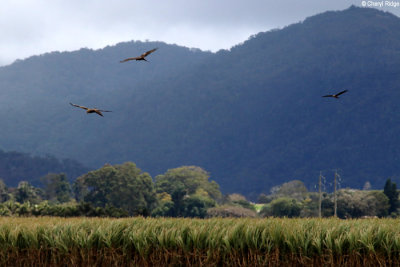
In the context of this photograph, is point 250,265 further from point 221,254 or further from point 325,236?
point 325,236

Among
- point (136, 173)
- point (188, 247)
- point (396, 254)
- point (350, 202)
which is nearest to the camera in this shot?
point (396, 254)

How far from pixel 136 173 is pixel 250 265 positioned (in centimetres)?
11852

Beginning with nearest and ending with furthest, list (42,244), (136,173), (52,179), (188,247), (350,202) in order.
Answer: (188,247) < (42,244) < (350,202) < (136,173) < (52,179)

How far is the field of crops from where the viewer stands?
62.9 feet

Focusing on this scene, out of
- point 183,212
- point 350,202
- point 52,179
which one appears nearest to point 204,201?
point 183,212

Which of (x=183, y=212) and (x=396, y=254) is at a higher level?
(x=396, y=254)

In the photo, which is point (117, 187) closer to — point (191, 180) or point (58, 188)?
point (58, 188)

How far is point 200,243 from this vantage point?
793 inches

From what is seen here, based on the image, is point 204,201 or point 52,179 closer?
point 204,201

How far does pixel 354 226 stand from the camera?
2052cm

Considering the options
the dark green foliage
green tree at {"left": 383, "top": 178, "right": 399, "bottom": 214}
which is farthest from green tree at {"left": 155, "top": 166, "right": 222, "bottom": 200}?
green tree at {"left": 383, "top": 178, "right": 399, "bottom": 214}

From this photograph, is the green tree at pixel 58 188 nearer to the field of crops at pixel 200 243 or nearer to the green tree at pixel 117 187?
the green tree at pixel 117 187

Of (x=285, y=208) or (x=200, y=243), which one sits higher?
(x=200, y=243)

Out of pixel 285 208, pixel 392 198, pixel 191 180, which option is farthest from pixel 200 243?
pixel 191 180
